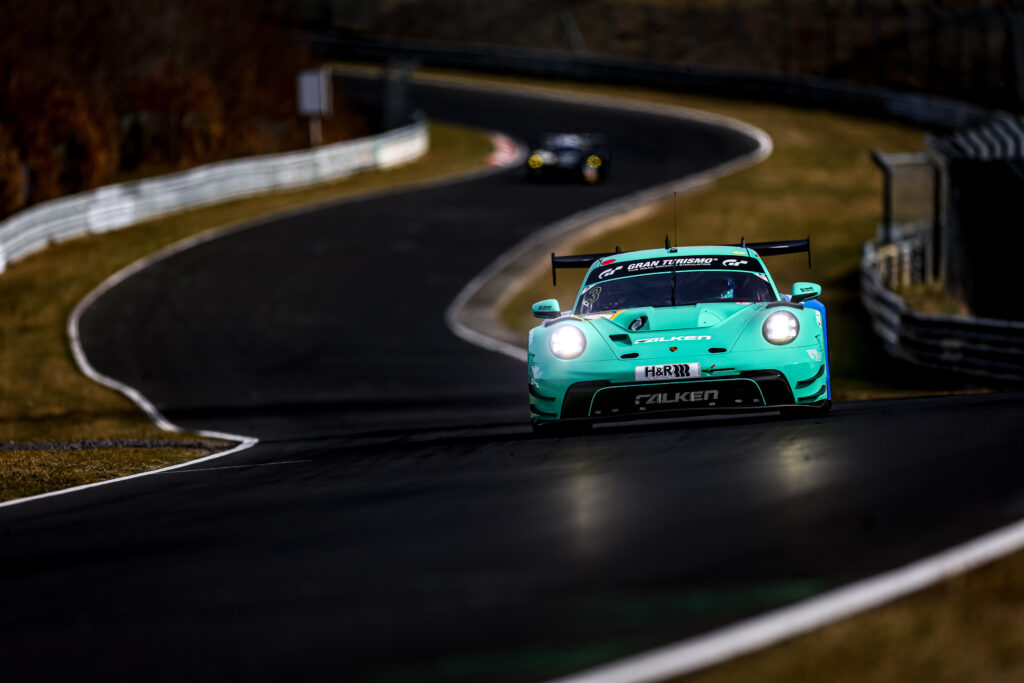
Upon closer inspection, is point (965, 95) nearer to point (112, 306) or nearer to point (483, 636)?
point (112, 306)

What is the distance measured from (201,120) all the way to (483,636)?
43.4m

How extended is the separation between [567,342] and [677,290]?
1.42 metres

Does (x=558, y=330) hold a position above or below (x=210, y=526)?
above

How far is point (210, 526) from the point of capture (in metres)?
7.12

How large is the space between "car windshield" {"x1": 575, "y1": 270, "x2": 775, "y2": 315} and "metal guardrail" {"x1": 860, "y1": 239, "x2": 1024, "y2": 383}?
4817 millimetres

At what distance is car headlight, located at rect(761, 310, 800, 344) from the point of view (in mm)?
9828

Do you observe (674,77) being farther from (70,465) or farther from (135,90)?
(70,465)

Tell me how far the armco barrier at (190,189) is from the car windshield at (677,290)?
1870 centimetres

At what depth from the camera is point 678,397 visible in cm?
969

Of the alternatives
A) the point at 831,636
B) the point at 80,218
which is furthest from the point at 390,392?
the point at 80,218

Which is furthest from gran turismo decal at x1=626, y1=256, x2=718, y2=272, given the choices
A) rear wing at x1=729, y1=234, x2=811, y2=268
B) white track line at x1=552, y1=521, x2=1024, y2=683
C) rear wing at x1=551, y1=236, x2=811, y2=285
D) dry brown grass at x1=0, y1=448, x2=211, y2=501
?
white track line at x1=552, y1=521, x2=1024, y2=683

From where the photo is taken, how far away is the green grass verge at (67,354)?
11.2 metres

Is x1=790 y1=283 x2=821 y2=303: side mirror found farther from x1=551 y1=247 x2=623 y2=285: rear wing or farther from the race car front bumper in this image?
x1=551 y1=247 x2=623 y2=285: rear wing

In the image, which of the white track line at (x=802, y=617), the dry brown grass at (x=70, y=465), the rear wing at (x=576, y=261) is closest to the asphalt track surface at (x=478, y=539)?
the white track line at (x=802, y=617)
